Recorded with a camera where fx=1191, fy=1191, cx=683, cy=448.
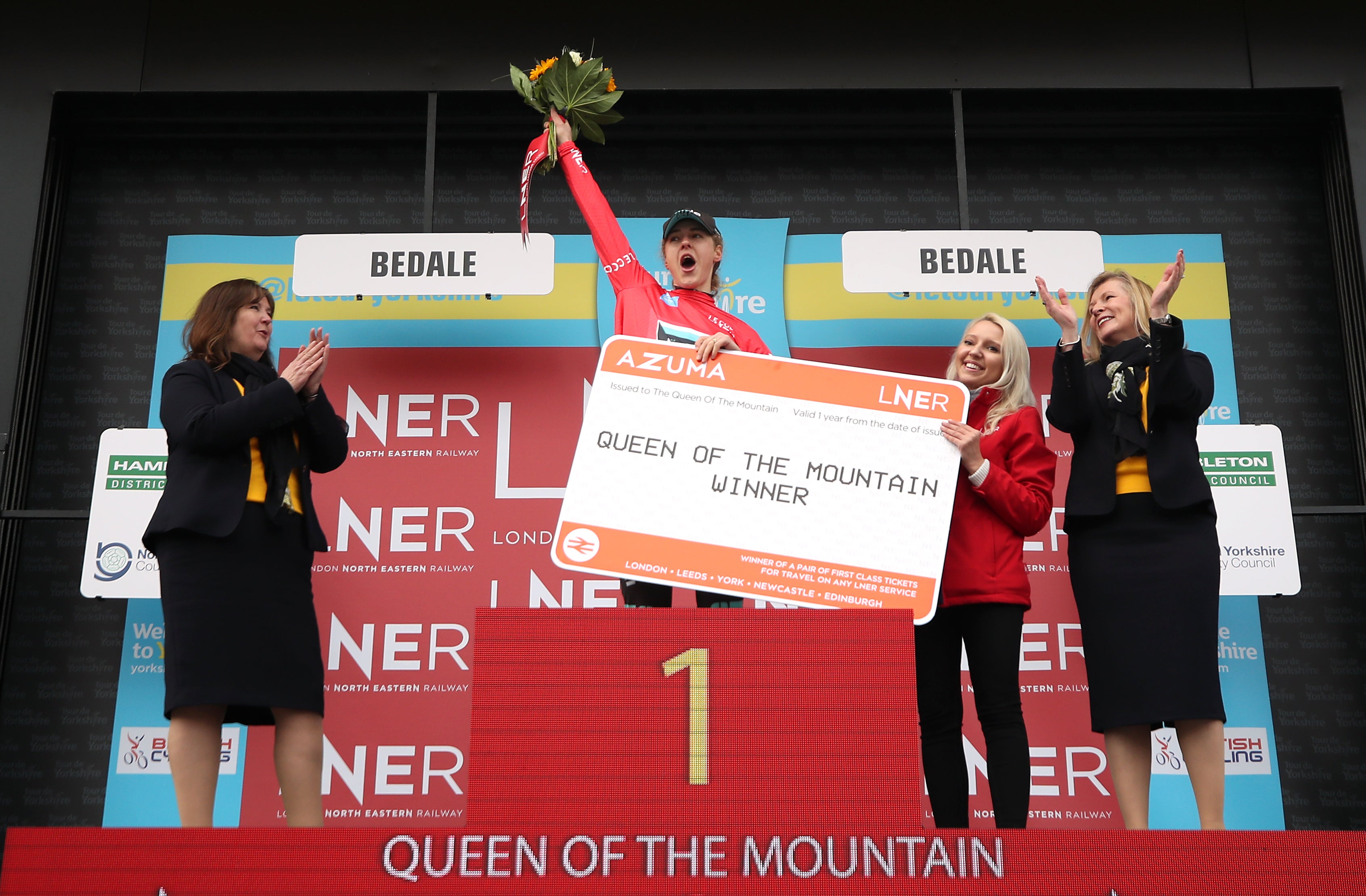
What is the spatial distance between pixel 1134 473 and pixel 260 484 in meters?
1.78

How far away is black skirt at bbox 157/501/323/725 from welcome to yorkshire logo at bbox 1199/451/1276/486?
2.66m

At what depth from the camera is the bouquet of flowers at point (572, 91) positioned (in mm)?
3166

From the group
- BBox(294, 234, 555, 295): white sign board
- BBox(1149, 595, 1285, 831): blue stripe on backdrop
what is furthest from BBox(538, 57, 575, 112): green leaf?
BBox(1149, 595, 1285, 831): blue stripe on backdrop

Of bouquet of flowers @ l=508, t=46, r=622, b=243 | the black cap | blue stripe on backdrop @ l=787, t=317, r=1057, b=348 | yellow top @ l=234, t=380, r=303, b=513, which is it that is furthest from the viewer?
blue stripe on backdrop @ l=787, t=317, r=1057, b=348

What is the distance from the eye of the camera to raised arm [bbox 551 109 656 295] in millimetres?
2832

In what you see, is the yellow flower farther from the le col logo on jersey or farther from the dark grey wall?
the le col logo on jersey

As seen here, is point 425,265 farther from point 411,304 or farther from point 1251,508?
point 1251,508

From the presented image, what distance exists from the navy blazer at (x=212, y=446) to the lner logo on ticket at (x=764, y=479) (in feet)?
1.92

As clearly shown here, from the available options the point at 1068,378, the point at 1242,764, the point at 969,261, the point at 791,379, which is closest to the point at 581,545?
the point at 791,379

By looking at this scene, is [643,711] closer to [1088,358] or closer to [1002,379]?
[1002,379]

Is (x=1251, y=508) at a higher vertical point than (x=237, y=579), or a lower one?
higher

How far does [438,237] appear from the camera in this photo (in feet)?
11.6

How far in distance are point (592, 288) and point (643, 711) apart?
2.41m

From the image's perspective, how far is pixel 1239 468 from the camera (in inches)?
142
